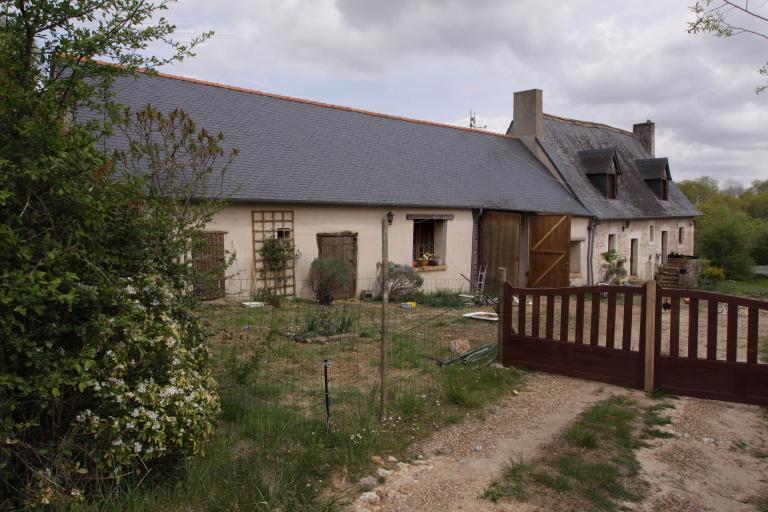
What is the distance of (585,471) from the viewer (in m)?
4.52

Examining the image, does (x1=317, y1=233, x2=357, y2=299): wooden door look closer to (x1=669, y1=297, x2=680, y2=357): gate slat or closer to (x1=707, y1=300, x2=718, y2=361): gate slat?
(x1=669, y1=297, x2=680, y2=357): gate slat

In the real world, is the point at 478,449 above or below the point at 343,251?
below

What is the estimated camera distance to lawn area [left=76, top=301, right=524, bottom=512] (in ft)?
12.5

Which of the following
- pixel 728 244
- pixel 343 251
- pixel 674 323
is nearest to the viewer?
pixel 674 323

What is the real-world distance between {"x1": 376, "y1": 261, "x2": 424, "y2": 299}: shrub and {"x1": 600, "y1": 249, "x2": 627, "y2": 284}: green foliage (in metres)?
9.10

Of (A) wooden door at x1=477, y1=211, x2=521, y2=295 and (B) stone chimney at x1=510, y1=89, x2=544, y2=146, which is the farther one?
(B) stone chimney at x1=510, y1=89, x2=544, y2=146

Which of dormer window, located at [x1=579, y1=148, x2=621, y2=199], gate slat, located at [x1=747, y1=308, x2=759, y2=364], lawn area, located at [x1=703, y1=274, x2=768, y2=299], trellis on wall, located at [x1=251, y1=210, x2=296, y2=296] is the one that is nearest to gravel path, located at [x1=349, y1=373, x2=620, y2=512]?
gate slat, located at [x1=747, y1=308, x2=759, y2=364]

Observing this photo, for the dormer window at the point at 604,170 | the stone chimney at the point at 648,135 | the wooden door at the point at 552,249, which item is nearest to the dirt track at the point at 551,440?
the wooden door at the point at 552,249

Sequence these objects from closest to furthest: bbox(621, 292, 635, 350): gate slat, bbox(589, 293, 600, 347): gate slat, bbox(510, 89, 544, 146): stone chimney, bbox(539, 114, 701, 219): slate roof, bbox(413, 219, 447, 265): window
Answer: bbox(621, 292, 635, 350): gate slat
bbox(589, 293, 600, 347): gate slat
bbox(413, 219, 447, 265): window
bbox(539, 114, 701, 219): slate roof
bbox(510, 89, 544, 146): stone chimney

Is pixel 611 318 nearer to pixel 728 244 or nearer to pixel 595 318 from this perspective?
pixel 595 318

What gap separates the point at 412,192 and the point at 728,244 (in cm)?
1861

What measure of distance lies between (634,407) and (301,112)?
1357 cm

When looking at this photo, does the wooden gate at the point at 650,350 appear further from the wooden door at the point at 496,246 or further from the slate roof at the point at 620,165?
the slate roof at the point at 620,165

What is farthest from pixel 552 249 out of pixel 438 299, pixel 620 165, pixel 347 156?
pixel 620 165
